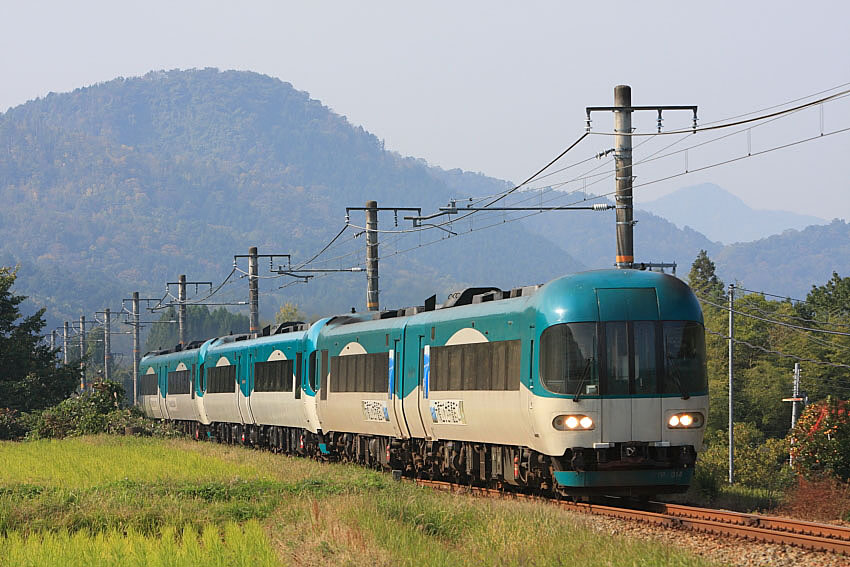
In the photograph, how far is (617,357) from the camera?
19.8 m

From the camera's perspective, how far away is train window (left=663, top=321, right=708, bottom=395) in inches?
787

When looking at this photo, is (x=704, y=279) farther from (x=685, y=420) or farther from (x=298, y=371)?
(x=685, y=420)

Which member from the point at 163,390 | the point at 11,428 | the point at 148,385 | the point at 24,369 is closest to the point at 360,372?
the point at 11,428

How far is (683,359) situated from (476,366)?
4477mm

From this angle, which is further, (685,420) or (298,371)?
(298,371)

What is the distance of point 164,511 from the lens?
1941cm

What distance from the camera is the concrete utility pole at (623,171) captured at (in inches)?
1008

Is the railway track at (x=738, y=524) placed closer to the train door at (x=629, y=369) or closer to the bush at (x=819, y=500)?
the train door at (x=629, y=369)

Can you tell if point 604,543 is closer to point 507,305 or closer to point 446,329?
point 507,305

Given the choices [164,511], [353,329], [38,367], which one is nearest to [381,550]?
[164,511]

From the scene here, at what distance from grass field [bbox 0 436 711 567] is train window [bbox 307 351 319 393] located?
7.19 meters

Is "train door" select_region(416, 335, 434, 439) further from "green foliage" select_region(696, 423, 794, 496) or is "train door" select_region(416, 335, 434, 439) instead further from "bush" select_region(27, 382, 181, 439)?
"green foliage" select_region(696, 423, 794, 496)

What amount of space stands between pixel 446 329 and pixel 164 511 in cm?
748

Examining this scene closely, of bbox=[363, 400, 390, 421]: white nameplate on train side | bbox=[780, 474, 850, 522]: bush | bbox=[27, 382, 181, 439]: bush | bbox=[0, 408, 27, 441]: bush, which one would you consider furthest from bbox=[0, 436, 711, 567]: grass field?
bbox=[0, 408, 27, 441]: bush
